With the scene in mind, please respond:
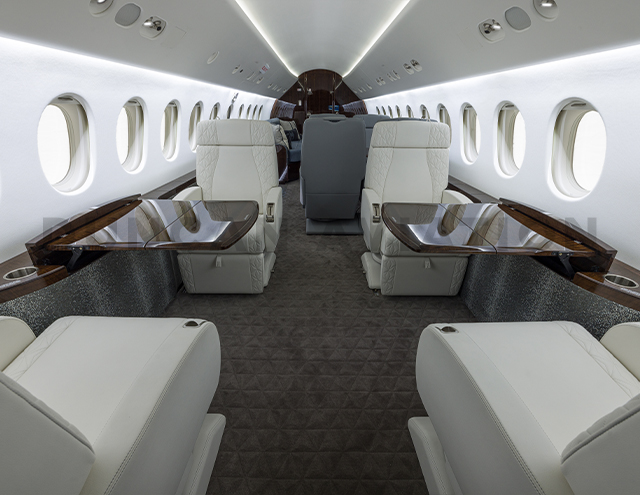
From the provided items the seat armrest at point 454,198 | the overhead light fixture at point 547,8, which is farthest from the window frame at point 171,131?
the overhead light fixture at point 547,8

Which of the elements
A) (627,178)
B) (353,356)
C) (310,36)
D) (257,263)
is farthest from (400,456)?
(310,36)

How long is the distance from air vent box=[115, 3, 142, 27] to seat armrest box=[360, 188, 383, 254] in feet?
6.79

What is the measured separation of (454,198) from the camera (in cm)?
306

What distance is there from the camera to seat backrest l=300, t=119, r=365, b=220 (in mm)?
3725

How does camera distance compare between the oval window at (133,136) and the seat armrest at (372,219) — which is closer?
the seat armrest at (372,219)

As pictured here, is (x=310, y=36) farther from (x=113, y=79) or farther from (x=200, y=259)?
(x=200, y=259)

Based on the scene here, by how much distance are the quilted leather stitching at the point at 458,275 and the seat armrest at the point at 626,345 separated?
1.43 meters

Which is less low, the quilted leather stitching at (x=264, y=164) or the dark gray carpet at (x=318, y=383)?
the quilted leather stitching at (x=264, y=164)

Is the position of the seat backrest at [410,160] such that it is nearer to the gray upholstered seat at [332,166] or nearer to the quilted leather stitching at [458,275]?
the gray upholstered seat at [332,166]

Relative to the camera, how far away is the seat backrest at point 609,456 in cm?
61

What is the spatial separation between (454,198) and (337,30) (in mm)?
4749

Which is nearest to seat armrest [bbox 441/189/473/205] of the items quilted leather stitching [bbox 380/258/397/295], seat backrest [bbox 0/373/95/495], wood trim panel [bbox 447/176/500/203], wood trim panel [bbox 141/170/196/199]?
wood trim panel [bbox 447/176/500/203]

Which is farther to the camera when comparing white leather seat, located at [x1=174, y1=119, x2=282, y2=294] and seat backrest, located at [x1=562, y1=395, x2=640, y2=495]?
white leather seat, located at [x1=174, y1=119, x2=282, y2=294]

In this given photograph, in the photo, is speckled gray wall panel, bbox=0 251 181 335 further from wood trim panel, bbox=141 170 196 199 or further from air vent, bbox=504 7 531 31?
air vent, bbox=504 7 531 31
